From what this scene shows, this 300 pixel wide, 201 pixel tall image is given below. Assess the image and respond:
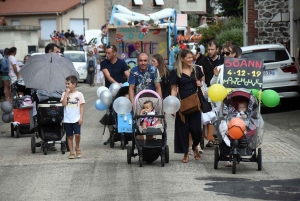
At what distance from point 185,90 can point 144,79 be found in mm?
960

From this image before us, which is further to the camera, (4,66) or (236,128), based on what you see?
(4,66)

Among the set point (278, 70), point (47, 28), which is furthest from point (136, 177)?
point (47, 28)

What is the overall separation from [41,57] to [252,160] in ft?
17.1

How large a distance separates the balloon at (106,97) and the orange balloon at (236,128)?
364 centimetres

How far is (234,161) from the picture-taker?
11.1 m

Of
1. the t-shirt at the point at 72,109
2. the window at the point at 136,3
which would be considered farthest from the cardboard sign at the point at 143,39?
the window at the point at 136,3

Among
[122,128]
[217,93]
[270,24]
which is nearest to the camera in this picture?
[217,93]

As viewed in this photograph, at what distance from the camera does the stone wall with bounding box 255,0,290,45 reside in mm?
31328

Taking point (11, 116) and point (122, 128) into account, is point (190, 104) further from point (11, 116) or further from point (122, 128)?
point (11, 116)

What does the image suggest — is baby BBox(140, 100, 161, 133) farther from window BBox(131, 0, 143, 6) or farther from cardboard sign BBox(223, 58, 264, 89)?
window BBox(131, 0, 143, 6)

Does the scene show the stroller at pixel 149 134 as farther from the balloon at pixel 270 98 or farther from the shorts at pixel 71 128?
the balloon at pixel 270 98

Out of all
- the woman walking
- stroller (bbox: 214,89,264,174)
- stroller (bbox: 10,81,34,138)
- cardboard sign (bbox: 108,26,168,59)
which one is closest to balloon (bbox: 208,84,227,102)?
stroller (bbox: 214,89,264,174)

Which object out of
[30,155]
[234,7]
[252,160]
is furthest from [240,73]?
[234,7]

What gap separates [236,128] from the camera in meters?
11.1
